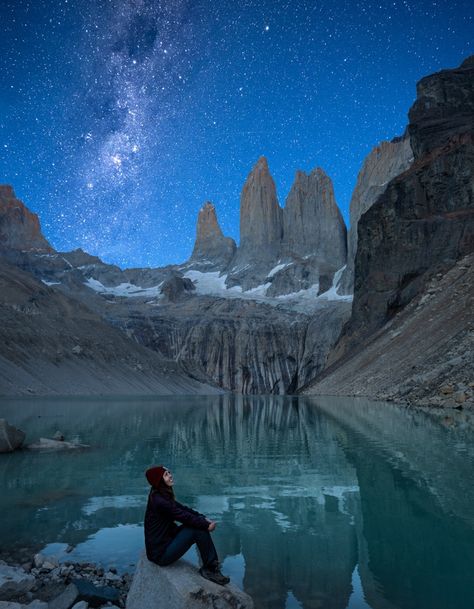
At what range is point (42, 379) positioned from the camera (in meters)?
56.2

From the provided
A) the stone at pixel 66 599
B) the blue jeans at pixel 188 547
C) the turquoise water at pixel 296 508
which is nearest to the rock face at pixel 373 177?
the turquoise water at pixel 296 508

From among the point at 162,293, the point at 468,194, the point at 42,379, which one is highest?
the point at 162,293

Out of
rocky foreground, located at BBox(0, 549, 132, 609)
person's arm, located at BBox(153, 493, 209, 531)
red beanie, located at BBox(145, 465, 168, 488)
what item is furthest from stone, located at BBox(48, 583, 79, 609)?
red beanie, located at BBox(145, 465, 168, 488)

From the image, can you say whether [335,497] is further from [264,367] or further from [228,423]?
[264,367]

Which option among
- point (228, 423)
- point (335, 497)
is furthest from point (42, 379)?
point (335, 497)

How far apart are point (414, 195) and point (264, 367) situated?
68.8 meters

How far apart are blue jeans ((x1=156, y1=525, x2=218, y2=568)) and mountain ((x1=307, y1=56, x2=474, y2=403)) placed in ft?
94.3

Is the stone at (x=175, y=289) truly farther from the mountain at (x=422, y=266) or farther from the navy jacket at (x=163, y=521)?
the navy jacket at (x=163, y=521)

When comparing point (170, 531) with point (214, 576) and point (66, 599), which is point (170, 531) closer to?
point (214, 576)

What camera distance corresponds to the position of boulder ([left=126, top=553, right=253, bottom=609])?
504 centimetres

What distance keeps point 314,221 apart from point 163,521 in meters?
187

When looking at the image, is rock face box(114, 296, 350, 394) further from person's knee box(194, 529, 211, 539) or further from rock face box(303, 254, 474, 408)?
person's knee box(194, 529, 211, 539)

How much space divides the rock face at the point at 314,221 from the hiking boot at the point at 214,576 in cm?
17272

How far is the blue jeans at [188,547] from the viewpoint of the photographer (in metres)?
5.52
